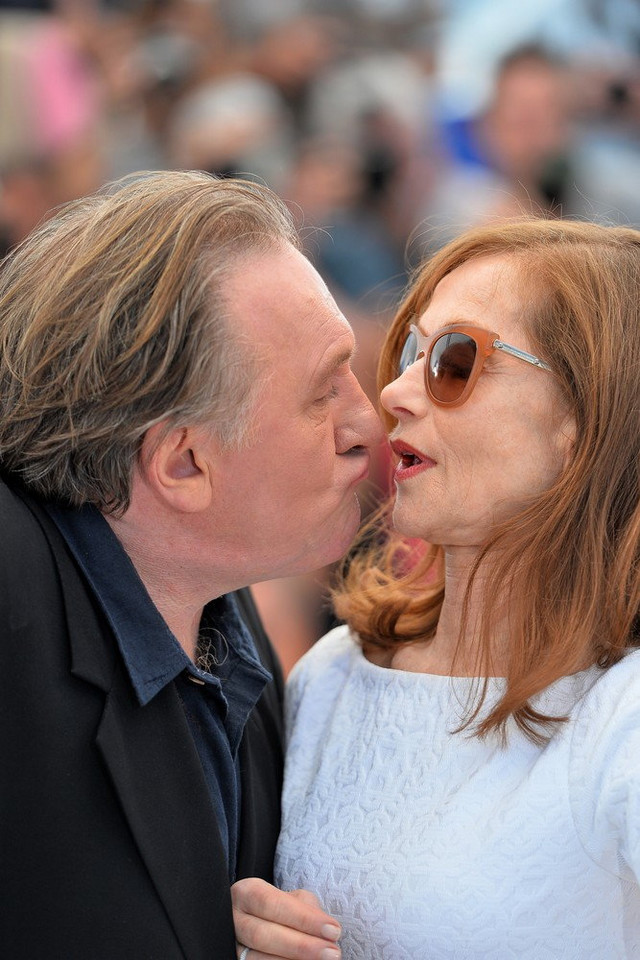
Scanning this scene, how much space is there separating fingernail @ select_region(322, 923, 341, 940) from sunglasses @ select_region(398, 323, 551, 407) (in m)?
0.81

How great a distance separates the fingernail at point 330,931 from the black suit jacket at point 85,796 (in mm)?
150

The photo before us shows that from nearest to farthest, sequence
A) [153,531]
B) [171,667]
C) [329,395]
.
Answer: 1. [171,667]
2. [153,531]
3. [329,395]

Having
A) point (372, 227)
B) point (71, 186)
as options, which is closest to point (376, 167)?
point (372, 227)

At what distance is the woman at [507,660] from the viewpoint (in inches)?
64.4

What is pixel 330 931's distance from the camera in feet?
5.47

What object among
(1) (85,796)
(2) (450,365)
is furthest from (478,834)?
(2) (450,365)

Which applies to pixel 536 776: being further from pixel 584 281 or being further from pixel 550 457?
pixel 584 281

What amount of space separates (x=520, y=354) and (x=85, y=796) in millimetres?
928

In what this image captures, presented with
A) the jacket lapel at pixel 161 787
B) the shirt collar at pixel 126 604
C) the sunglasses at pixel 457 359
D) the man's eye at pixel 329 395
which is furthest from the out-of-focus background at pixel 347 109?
the jacket lapel at pixel 161 787

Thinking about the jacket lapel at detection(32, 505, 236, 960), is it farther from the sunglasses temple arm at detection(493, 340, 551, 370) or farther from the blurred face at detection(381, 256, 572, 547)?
the sunglasses temple arm at detection(493, 340, 551, 370)

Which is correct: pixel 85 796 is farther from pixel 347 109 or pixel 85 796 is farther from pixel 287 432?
pixel 347 109

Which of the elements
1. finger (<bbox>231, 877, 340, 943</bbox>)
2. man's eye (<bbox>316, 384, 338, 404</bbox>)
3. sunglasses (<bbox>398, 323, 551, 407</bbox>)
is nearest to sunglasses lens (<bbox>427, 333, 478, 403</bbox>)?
sunglasses (<bbox>398, 323, 551, 407</bbox>)

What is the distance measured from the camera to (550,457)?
5.97 feet

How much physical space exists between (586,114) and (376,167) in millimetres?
950
